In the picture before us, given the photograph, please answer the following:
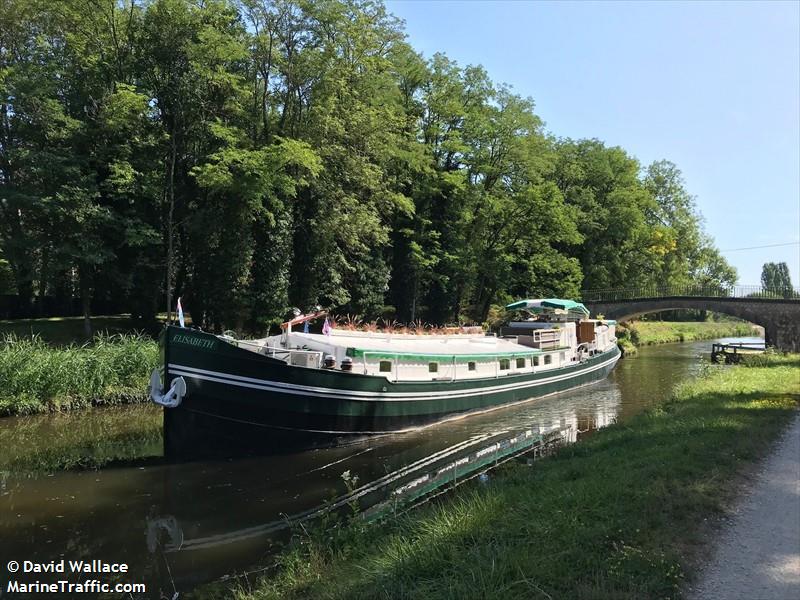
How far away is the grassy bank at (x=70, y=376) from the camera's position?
1712 centimetres

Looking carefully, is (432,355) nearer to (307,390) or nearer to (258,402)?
(307,390)

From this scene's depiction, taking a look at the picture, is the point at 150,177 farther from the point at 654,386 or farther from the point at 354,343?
the point at 654,386

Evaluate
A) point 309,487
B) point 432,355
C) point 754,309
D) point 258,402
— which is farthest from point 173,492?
point 754,309

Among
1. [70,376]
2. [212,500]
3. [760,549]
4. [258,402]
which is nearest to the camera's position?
[760,549]

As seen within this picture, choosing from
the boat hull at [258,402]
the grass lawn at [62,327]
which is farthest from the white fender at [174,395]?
the grass lawn at [62,327]

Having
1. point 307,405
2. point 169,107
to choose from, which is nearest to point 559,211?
point 169,107

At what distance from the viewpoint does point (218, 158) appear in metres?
25.9

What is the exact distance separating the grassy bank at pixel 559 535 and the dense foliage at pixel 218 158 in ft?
69.5

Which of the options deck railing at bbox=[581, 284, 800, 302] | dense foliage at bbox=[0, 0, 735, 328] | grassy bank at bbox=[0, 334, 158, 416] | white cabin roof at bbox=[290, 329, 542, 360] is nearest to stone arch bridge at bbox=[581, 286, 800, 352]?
deck railing at bbox=[581, 284, 800, 302]

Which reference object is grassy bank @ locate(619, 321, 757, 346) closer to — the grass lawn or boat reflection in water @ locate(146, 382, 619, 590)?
boat reflection in water @ locate(146, 382, 619, 590)

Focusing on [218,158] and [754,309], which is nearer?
[218,158]

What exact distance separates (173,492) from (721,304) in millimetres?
44697

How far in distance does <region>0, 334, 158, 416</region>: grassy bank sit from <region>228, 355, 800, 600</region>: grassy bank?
43.0 feet

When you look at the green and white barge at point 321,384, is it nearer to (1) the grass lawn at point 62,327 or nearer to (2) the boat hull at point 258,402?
(2) the boat hull at point 258,402
